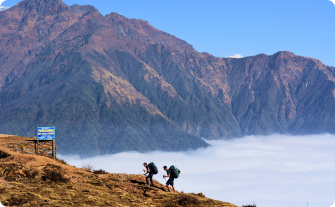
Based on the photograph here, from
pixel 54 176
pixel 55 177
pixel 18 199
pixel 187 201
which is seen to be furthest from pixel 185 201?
pixel 18 199

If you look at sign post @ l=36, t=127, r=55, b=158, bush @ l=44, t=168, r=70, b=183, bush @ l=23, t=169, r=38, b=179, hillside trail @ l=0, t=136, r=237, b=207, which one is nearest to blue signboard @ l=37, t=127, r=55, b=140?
sign post @ l=36, t=127, r=55, b=158

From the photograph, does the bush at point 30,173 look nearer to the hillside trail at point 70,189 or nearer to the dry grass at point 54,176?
the hillside trail at point 70,189

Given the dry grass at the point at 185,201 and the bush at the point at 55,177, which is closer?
the dry grass at the point at 185,201

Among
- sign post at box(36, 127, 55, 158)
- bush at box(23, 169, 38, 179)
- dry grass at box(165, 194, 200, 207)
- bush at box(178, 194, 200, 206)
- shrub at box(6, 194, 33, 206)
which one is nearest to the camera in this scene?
shrub at box(6, 194, 33, 206)

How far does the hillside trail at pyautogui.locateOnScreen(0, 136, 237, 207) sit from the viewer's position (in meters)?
26.5

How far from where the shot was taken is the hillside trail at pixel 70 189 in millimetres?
26469

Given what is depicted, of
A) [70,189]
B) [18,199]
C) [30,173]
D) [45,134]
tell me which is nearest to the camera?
[18,199]

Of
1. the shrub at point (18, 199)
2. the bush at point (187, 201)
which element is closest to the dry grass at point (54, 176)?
the shrub at point (18, 199)

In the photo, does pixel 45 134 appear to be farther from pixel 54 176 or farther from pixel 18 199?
pixel 18 199

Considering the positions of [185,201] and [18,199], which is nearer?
[18,199]

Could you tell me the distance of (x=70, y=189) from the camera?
28797mm

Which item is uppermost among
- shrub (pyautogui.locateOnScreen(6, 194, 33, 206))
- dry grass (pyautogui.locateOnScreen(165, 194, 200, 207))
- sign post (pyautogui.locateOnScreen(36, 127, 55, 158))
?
sign post (pyautogui.locateOnScreen(36, 127, 55, 158))

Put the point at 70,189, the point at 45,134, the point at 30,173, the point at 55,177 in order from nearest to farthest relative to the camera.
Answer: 1. the point at 70,189
2. the point at 55,177
3. the point at 30,173
4. the point at 45,134

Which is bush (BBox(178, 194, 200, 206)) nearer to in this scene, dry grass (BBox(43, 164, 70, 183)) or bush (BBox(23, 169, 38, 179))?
dry grass (BBox(43, 164, 70, 183))
